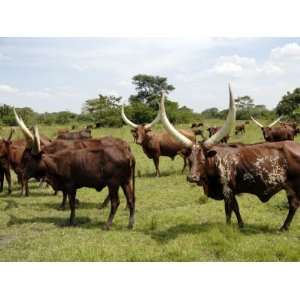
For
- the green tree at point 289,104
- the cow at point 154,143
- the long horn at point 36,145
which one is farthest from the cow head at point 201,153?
the green tree at point 289,104

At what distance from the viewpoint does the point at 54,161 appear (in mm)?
7559

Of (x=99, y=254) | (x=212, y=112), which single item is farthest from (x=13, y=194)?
(x=212, y=112)

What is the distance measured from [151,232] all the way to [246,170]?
1876mm

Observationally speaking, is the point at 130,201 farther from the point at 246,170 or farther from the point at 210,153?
the point at 246,170

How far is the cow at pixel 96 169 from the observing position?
22.8ft

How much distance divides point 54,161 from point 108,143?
110cm

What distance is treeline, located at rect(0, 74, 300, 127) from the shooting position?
21.0m

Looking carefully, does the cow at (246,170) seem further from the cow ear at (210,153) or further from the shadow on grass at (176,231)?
the shadow on grass at (176,231)

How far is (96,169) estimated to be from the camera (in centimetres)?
706

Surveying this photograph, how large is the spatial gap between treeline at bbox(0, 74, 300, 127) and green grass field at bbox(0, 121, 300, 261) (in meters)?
8.88

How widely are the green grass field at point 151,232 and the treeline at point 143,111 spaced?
888 cm

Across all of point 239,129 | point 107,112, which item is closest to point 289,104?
point 239,129

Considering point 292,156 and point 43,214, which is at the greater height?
point 292,156

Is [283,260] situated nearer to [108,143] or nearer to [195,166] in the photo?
[195,166]
